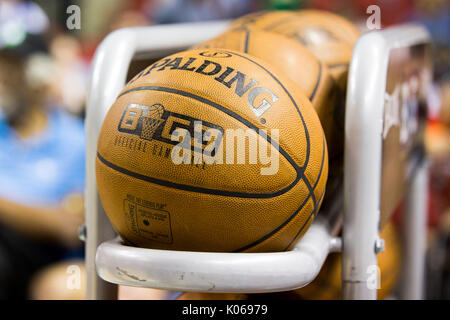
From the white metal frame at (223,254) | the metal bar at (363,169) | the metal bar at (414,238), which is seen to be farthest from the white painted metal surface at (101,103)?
the metal bar at (414,238)

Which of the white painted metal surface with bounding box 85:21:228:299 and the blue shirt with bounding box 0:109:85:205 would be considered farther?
the blue shirt with bounding box 0:109:85:205

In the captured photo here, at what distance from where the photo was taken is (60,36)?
2.34 metres

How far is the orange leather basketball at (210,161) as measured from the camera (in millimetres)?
580

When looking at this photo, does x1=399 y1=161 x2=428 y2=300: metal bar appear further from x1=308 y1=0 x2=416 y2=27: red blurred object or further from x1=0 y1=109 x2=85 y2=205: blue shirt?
x1=308 y1=0 x2=416 y2=27: red blurred object

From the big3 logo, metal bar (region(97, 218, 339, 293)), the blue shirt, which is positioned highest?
the blue shirt

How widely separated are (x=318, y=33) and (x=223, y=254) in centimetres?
50

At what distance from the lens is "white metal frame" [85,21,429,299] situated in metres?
0.57

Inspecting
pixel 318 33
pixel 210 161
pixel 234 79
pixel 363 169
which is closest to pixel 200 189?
pixel 210 161

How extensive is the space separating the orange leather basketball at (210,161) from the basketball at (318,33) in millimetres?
253

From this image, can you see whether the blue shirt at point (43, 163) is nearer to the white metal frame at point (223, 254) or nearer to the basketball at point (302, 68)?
the white metal frame at point (223, 254)

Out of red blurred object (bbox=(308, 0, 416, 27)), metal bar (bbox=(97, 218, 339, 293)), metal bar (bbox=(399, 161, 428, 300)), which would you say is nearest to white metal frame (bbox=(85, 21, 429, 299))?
metal bar (bbox=(97, 218, 339, 293))
